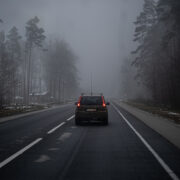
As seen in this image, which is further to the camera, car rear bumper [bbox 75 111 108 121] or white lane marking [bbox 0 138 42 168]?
car rear bumper [bbox 75 111 108 121]

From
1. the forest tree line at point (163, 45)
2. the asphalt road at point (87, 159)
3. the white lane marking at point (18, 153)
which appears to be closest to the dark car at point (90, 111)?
the asphalt road at point (87, 159)

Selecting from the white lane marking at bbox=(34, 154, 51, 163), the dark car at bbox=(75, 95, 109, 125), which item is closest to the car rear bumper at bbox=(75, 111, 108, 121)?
the dark car at bbox=(75, 95, 109, 125)

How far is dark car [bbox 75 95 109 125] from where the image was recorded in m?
16.6

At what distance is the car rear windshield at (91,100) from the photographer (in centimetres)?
1695

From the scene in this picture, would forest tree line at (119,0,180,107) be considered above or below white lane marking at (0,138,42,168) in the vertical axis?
above

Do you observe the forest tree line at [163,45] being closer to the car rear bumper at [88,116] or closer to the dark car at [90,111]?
the dark car at [90,111]

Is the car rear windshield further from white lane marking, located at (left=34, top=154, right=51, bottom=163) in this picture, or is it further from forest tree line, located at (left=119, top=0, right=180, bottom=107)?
forest tree line, located at (left=119, top=0, right=180, bottom=107)

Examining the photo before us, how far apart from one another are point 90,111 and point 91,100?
28.8 inches

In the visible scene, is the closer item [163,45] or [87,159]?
[87,159]

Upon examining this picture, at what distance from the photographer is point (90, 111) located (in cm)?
1670

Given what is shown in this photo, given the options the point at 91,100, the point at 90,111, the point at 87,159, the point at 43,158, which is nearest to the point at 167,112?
the point at 91,100

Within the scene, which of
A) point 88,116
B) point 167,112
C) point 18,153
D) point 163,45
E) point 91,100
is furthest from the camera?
point 163,45

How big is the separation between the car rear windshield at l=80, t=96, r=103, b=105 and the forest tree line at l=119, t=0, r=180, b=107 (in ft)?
48.1

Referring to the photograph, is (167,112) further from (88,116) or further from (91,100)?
(88,116)
